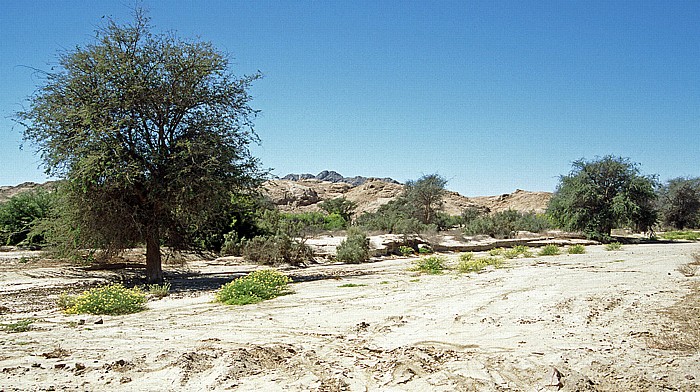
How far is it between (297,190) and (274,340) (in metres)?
69.8

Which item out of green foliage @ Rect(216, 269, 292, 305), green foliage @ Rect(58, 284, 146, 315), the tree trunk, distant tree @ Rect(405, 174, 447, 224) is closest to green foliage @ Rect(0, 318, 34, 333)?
green foliage @ Rect(58, 284, 146, 315)

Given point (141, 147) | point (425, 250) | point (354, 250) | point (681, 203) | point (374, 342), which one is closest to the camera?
point (374, 342)

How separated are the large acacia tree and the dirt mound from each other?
53.5m

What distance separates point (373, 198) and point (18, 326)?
7124 cm

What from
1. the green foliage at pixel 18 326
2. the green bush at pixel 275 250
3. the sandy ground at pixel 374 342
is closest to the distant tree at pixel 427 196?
the green bush at pixel 275 250

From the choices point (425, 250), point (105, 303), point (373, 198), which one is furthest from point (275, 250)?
point (373, 198)

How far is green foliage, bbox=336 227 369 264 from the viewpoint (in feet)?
79.9

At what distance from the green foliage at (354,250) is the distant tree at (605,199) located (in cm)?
1741

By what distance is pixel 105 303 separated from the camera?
33.8ft

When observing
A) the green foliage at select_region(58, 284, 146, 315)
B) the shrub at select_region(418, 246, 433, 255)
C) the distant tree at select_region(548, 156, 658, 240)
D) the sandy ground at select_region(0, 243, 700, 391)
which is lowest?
the sandy ground at select_region(0, 243, 700, 391)

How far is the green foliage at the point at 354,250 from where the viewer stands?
24344 millimetres

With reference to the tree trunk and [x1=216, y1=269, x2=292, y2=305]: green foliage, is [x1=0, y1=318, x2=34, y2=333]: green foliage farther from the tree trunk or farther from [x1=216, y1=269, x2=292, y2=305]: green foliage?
the tree trunk

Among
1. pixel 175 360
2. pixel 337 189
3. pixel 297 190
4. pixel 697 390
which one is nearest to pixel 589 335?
pixel 697 390

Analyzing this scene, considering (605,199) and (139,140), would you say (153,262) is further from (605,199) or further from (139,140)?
(605,199)
